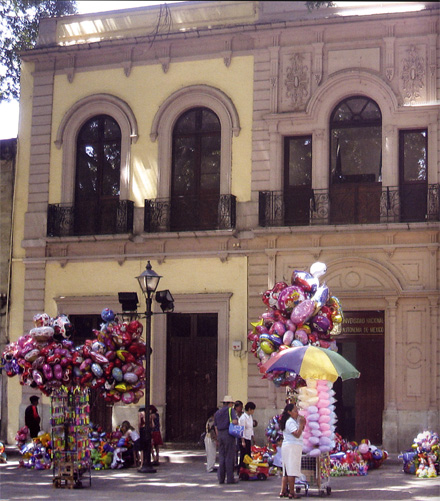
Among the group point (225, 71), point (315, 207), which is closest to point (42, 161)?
point (225, 71)

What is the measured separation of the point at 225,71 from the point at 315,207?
13.0 ft

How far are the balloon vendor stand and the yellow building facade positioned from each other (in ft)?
19.6

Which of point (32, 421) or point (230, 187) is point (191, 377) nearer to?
point (32, 421)

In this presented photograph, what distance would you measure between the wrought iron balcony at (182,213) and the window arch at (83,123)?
102cm

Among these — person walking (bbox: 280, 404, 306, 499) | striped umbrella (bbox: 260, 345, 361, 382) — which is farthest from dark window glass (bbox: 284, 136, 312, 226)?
person walking (bbox: 280, 404, 306, 499)

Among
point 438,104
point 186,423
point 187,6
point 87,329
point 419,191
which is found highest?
point 187,6

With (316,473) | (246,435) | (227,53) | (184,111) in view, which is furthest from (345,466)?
(227,53)

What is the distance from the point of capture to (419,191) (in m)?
19.7

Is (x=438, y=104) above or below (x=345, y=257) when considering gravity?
above

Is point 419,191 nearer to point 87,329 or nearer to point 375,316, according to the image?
point 375,316

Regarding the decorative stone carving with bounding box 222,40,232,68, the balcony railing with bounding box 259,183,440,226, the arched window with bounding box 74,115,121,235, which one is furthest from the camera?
the arched window with bounding box 74,115,121,235

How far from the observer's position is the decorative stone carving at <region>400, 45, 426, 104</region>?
65.4 feet

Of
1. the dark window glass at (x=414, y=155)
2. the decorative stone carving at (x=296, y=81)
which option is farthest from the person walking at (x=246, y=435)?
the decorative stone carving at (x=296, y=81)

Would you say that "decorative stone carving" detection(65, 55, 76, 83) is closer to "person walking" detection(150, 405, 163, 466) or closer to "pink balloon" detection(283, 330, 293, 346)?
"person walking" detection(150, 405, 163, 466)
